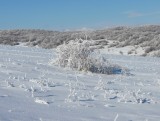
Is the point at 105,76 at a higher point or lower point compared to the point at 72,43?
lower

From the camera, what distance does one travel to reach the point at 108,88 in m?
9.42

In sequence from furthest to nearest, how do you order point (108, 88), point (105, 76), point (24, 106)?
point (105, 76) → point (108, 88) → point (24, 106)

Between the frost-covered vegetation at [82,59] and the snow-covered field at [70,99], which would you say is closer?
the snow-covered field at [70,99]

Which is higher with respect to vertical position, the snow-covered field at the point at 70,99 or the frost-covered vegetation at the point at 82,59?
the frost-covered vegetation at the point at 82,59

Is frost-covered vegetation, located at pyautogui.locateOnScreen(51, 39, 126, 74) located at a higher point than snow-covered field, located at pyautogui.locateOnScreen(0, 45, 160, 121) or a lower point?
higher

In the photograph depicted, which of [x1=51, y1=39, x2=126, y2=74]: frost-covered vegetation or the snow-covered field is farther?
[x1=51, y1=39, x2=126, y2=74]: frost-covered vegetation

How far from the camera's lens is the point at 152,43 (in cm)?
3067

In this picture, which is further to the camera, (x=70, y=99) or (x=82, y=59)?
(x=82, y=59)

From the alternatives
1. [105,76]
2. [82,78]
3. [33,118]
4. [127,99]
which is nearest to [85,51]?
[105,76]

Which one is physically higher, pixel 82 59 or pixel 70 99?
pixel 82 59

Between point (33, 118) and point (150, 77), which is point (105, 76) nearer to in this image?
point (150, 77)

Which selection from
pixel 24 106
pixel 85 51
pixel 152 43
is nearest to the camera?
pixel 24 106

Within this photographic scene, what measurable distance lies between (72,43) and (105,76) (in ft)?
5.56

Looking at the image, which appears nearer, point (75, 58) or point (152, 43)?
point (75, 58)
